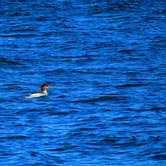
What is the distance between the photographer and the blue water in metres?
21.3

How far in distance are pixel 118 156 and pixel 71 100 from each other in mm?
6325

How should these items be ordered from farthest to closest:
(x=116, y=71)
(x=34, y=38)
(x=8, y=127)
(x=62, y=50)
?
(x=34, y=38) < (x=62, y=50) < (x=116, y=71) < (x=8, y=127)

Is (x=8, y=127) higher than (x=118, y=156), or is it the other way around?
(x=8, y=127)

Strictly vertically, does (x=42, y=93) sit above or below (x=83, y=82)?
below

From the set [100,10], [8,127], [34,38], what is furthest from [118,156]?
[100,10]

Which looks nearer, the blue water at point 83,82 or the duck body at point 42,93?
the blue water at point 83,82

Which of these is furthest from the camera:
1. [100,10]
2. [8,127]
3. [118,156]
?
[100,10]

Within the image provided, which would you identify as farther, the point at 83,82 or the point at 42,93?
the point at 83,82

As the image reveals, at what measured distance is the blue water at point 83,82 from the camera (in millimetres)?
21297

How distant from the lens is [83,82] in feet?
95.9

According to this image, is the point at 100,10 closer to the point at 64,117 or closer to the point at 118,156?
the point at 64,117

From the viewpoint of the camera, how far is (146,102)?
2619cm

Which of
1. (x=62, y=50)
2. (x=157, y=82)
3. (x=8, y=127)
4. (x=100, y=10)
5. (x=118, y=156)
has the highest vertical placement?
(x=100, y=10)

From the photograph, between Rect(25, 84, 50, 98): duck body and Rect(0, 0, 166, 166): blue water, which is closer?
Rect(0, 0, 166, 166): blue water
